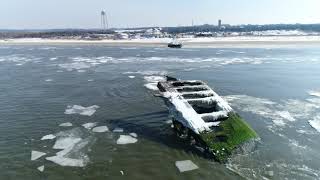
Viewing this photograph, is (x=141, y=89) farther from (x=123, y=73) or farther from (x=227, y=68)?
(x=227, y=68)

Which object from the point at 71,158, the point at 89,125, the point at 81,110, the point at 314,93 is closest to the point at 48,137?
the point at 89,125

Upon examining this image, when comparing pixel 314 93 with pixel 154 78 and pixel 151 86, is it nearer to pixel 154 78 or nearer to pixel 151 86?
pixel 151 86

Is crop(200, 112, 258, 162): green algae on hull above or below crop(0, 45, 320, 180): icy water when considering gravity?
above

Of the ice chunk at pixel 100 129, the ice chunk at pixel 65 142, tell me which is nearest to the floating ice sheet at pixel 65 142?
the ice chunk at pixel 65 142

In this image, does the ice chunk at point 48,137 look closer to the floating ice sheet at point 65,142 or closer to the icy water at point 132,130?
the icy water at point 132,130

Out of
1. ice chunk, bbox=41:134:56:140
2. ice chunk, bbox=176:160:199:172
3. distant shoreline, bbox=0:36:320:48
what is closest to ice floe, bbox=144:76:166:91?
ice chunk, bbox=41:134:56:140

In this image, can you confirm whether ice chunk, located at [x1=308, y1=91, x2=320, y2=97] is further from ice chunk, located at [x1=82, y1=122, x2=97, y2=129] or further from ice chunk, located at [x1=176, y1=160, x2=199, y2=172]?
ice chunk, located at [x1=82, y1=122, x2=97, y2=129]
